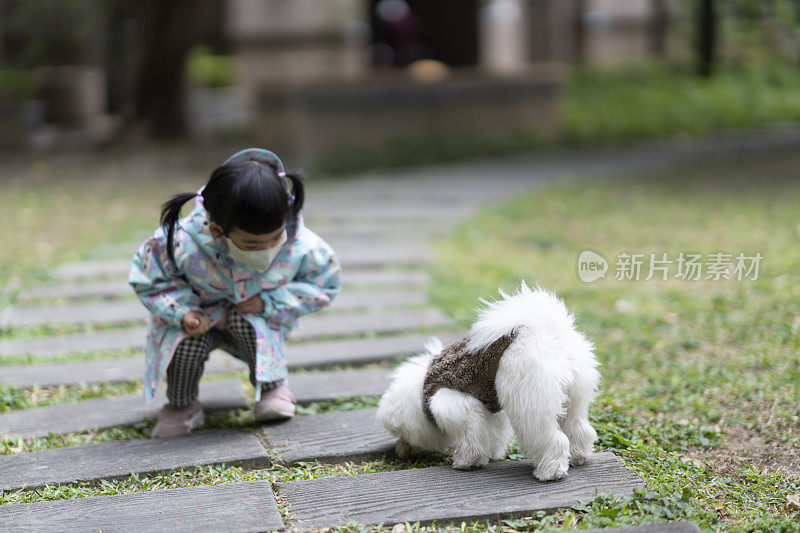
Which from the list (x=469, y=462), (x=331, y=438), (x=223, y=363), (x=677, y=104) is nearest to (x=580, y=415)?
(x=469, y=462)

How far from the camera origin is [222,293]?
3131 millimetres

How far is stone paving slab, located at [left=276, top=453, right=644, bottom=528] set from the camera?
2438mm

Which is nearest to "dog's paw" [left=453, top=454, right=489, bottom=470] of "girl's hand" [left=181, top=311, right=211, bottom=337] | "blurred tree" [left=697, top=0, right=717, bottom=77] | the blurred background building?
"girl's hand" [left=181, top=311, right=211, bottom=337]

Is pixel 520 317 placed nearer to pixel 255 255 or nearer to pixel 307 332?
pixel 255 255

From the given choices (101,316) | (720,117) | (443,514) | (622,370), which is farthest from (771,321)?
(720,117)

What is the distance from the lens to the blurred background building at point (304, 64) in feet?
33.0

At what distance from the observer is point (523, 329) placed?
2566mm

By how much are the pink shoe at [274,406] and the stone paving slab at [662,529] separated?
1.23m

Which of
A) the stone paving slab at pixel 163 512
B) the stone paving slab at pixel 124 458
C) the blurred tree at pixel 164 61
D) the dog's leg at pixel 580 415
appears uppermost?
the blurred tree at pixel 164 61

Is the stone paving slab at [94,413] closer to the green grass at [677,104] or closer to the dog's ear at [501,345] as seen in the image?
the dog's ear at [501,345]

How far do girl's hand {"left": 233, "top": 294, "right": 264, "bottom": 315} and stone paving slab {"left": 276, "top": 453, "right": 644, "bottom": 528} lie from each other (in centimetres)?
68

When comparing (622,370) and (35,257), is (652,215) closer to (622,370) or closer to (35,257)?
(622,370)

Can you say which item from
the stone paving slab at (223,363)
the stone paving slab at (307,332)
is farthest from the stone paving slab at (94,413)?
the stone paving slab at (307,332)

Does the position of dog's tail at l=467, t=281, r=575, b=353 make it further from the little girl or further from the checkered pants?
the checkered pants
